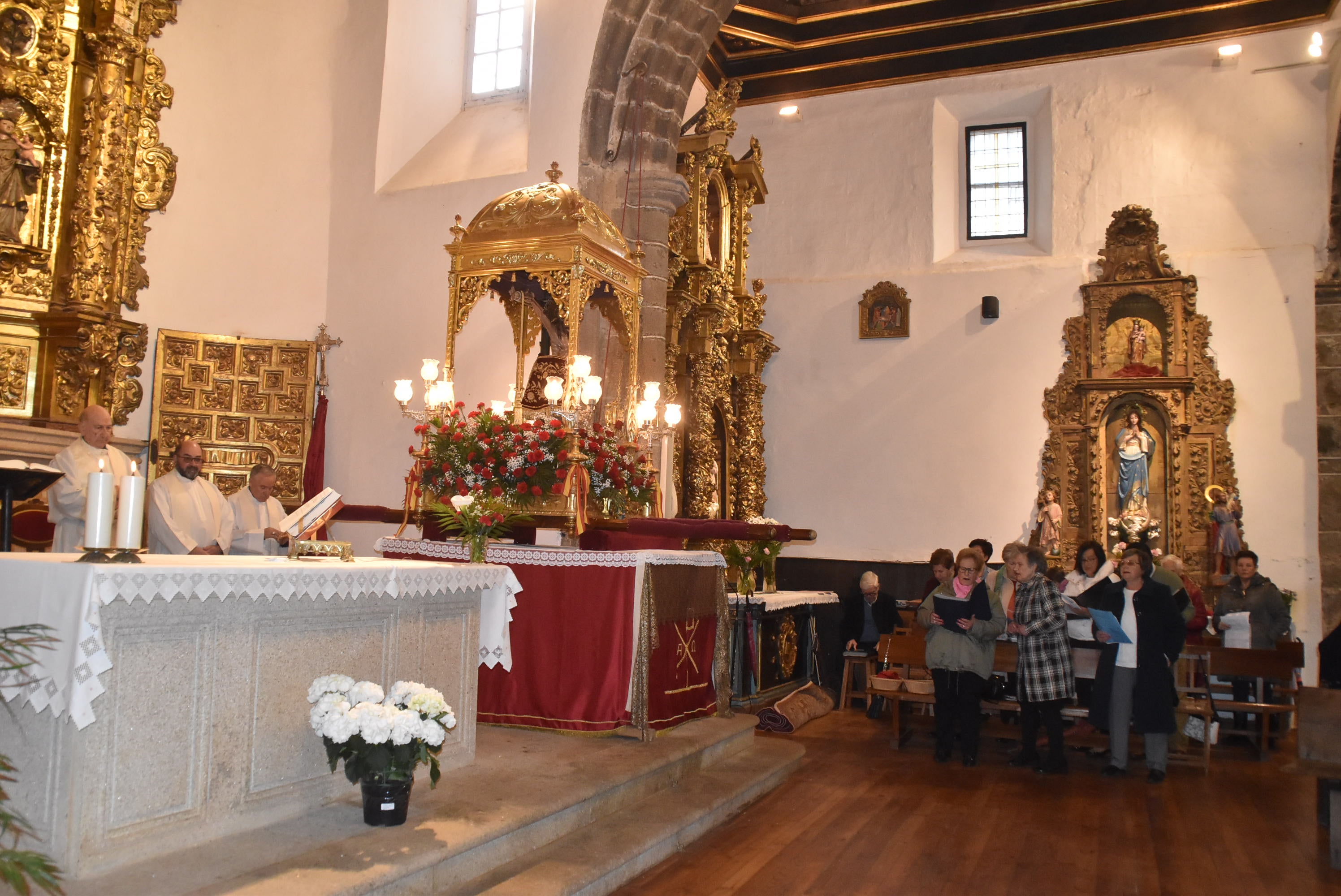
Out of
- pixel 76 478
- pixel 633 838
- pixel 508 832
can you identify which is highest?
pixel 76 478

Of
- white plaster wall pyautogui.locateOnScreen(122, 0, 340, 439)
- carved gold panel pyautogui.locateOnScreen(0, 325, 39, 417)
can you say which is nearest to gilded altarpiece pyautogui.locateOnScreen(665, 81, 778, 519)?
white plaster wall pyautogui.locateOnScreen(122, 0, 340, 439)

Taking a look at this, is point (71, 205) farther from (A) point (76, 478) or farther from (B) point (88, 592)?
(B) point (88, 592)

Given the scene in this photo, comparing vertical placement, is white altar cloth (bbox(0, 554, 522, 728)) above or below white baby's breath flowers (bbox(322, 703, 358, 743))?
above

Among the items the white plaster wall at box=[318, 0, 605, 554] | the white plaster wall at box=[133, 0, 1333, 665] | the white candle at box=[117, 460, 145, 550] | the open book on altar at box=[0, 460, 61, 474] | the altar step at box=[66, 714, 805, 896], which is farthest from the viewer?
the white plaster wall at box=[133, 0, 1333, 665]

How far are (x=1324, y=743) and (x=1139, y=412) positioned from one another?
861 centimetres

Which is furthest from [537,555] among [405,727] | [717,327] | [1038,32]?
[1038,32]

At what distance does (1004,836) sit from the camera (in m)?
5.36

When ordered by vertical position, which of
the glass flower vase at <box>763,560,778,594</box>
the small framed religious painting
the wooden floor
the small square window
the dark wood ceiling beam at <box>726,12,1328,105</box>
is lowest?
the wooden floor

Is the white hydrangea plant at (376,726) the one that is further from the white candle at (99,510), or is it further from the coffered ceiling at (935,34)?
the coffered ceiling at (935,34)

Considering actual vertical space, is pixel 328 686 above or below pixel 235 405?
below

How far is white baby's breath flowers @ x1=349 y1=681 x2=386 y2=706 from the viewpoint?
13.1ft

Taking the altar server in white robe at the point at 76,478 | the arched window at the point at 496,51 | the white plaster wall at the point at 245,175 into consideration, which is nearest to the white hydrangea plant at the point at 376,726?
the altar server in white robe at the point at 76,478

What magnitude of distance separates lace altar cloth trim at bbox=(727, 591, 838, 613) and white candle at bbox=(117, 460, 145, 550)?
606cm

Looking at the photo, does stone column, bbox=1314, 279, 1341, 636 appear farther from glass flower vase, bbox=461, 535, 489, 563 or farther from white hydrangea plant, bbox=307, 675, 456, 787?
white hydrangea plant, bbox=307, 675, 456, 787
